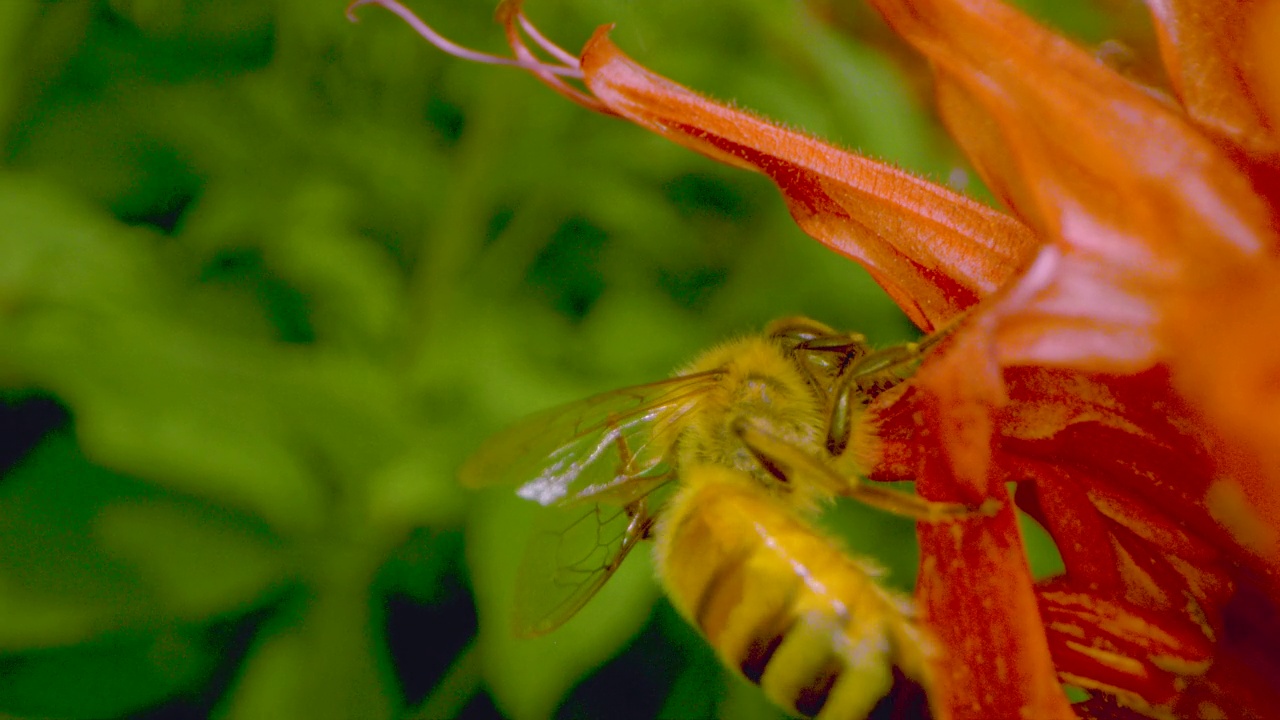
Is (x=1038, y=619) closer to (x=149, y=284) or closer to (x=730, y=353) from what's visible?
(x=730, y=353)

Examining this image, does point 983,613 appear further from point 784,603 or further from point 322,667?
point 322,667

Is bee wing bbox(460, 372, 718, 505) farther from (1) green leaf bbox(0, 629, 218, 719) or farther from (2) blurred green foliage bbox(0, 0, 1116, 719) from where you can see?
(1) green leaf bbox(0, 629, 218, 719)

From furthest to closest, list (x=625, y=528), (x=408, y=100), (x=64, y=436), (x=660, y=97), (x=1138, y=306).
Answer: (x=408, y=100), (x=64, y=436), (x=625, y=528), (x=660, y=97), (x=1138, y=306)

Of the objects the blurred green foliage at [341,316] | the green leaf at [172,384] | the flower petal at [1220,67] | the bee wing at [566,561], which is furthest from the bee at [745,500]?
the green leaf at [172,384]

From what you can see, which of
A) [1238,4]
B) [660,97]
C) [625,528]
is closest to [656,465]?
[625,528]

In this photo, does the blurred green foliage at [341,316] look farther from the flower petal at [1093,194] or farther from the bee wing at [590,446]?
the flower petal at [1093,194]
